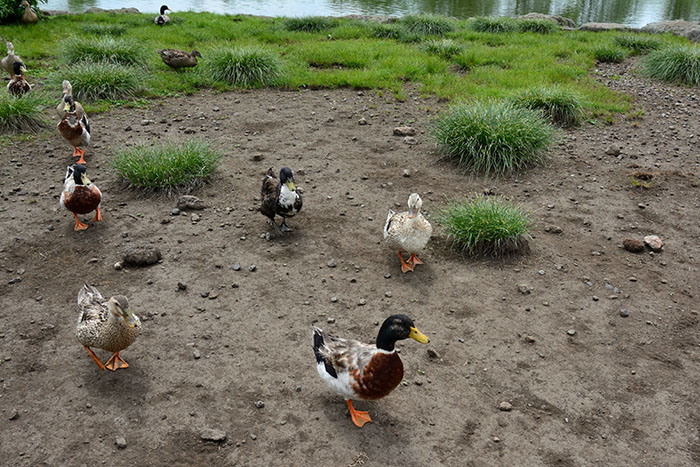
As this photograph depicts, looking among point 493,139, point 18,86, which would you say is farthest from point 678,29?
point 18,86

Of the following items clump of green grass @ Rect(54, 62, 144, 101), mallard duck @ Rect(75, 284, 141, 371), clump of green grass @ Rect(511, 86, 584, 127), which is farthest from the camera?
clump of green grass @ Rect(54, 62, 144, 101)

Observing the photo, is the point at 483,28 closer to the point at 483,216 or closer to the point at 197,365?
the point at 483,216

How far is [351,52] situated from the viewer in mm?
12352

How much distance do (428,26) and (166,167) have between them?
1008cm

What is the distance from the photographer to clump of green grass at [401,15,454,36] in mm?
14641

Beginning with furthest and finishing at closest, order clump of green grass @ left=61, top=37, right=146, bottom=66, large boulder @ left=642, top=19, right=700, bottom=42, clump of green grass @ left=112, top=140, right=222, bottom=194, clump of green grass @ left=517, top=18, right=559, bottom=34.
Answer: clump of green grass @ left=517, top=18, right=559, bottom=34, large boulder @ left=642, top=19, right=700, bottom=42, clump of green grass @ left=61, top=37, right=146, bottom=66, clump of green grass @ left=112, top=140, right=222, bottom=194

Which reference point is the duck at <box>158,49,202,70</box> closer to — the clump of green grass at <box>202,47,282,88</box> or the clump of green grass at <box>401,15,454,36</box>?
the clump of green grass at <box>202,47,282,88</box>

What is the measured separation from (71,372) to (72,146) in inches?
191

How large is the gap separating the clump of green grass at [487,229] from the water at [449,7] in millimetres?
17224

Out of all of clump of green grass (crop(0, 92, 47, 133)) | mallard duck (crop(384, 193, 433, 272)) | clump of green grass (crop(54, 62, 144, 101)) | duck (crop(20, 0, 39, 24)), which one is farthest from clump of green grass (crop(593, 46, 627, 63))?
duck (crop(20, 0, 39, 24))

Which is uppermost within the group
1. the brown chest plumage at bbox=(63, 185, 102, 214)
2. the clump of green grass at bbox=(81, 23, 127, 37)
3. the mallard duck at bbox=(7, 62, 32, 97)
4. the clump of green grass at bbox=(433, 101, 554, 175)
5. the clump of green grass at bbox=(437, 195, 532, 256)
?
the clump of green grass at bbox=(81, 23, 127, 37)

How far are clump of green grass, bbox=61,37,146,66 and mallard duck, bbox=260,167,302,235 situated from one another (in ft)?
21.7

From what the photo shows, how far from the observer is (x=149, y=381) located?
14.0 feet

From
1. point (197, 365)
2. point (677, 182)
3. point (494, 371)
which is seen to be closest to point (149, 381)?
point (197, 365)
